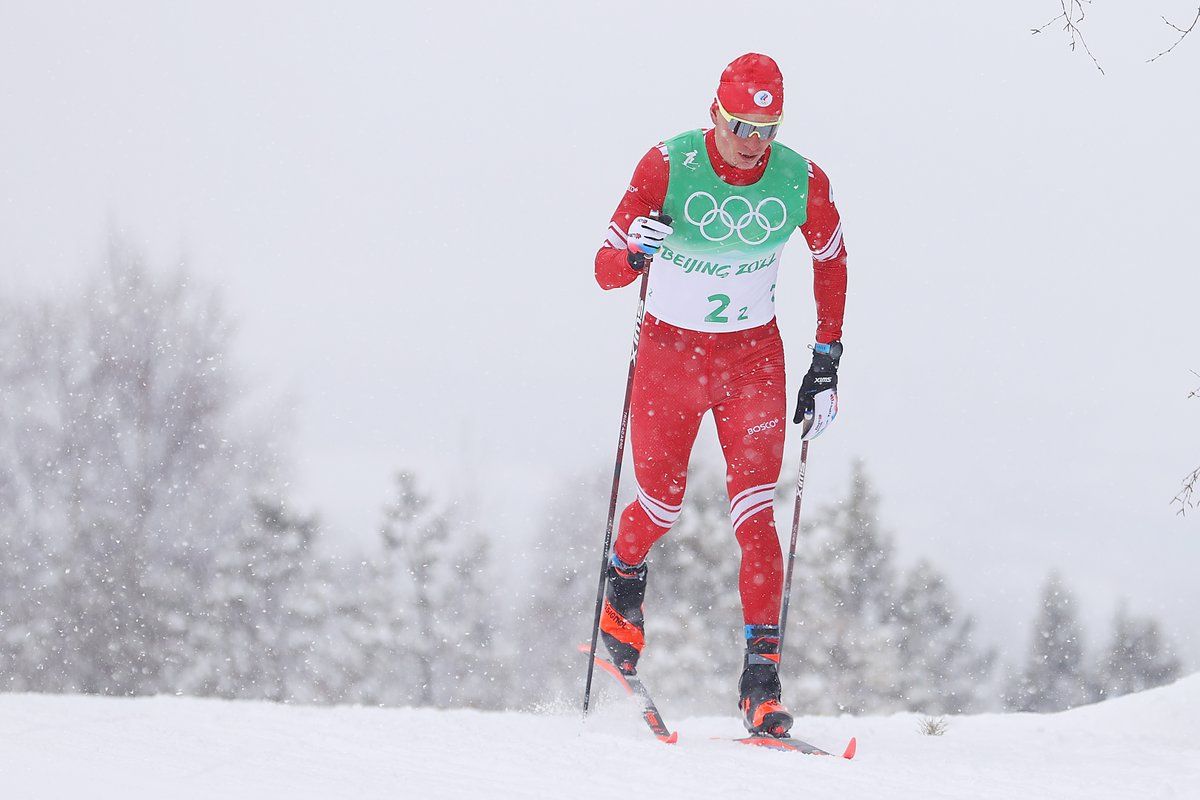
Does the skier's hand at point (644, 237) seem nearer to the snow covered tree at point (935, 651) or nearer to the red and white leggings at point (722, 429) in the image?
the red and white leggings at point (722, 429)

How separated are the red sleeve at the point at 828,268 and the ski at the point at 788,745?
2001mm

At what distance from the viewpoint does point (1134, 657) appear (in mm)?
40094

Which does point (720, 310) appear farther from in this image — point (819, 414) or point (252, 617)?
point (252, 617)

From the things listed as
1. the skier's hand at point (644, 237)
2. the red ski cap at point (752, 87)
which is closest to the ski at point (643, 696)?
the skier's hand at point (644, 237)

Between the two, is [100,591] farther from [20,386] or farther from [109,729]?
[109,729]

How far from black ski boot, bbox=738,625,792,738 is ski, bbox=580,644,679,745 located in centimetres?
36

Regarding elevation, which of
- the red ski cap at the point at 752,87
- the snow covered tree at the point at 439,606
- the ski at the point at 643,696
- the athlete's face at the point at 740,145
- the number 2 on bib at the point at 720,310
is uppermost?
the red ski cap at the point at 752,87

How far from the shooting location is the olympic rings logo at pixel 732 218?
518cm

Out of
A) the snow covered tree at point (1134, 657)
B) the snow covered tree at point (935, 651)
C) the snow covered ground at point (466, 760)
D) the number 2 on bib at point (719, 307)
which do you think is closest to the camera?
the snow covered ground at point (466, 760)

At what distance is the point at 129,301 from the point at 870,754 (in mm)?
20130

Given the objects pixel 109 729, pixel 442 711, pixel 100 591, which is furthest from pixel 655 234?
pixel 100 591

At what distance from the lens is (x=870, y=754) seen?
4.64 metres

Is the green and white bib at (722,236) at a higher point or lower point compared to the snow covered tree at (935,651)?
higher

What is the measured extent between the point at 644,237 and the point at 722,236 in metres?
0.44
